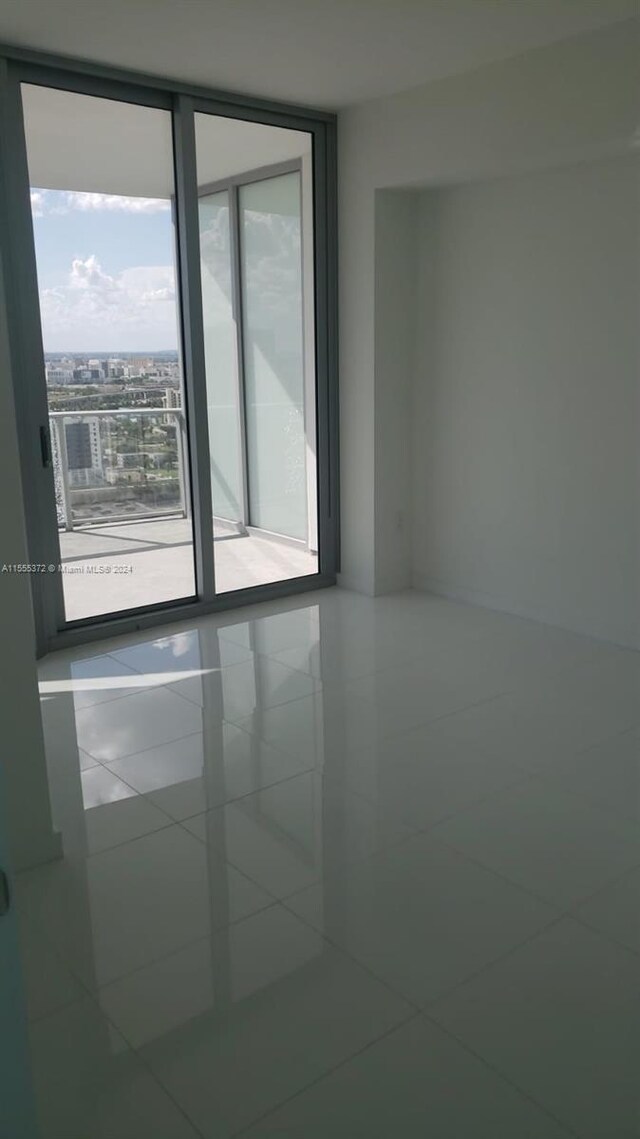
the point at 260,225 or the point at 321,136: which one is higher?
the point at 321,136

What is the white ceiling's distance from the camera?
331 cm

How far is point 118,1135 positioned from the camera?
1723 mm

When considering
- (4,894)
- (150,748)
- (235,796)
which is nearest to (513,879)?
(235,796)

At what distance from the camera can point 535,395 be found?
180 inches

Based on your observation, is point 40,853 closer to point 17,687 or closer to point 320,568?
point 17,687

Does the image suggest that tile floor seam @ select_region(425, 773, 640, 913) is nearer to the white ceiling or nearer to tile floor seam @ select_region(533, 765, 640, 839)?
tile floor seam @ select_region(533, 765, 640, 839)

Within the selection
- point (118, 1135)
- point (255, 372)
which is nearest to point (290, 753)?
point (118, 1135)

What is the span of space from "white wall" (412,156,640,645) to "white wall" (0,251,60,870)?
2.92 m

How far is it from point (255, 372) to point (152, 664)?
1.99 m

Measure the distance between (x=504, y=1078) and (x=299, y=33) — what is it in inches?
146

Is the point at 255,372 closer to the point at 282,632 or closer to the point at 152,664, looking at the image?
the point at 282,632

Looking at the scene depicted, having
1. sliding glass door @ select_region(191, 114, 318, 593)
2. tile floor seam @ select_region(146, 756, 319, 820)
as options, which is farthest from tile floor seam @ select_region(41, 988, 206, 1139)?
sliding glass door @ select_region(191, 114, 318, 593)

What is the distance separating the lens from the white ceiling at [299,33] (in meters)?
3.31

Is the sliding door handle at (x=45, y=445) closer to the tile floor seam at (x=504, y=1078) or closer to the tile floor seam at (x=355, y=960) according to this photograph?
the tile floor seam at (x=355, y=960)
